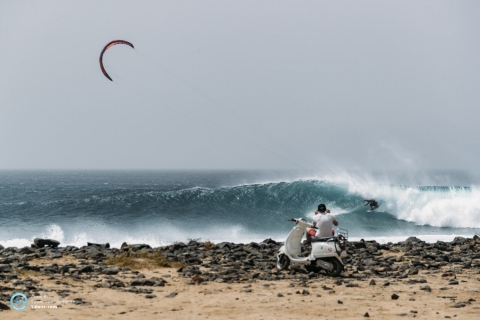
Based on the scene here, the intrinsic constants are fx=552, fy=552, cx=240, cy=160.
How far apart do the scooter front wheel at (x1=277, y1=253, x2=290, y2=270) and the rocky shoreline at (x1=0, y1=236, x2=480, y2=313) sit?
147 mm

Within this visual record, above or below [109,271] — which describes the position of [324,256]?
above

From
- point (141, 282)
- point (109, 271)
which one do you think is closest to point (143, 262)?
point (109, 271)

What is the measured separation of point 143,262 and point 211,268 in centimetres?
157

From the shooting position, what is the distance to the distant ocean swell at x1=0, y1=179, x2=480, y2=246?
27547 millimetres

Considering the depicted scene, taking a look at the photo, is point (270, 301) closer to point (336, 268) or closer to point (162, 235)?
point (336, 268)

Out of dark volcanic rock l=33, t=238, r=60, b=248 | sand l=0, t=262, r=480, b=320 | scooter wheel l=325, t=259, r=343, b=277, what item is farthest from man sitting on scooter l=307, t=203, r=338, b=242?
dark volcanic rock l=33, t=238, r=60, b=248

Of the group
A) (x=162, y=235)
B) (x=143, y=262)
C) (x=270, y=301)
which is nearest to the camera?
(x=270, y=301)

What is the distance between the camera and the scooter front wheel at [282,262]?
38.5 feet

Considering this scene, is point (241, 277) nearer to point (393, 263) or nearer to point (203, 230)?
point (393, 263)

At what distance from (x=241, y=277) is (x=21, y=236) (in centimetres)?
1988

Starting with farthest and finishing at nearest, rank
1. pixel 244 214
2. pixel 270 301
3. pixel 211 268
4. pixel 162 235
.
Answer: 1. pixel 244 214
2. pixel 162 235
3. pixel 211 268
4. pixel 270 301

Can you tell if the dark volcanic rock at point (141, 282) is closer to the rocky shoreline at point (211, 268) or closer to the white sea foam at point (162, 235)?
the rocky shoreline at point (211, 268)

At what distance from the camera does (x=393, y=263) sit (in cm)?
1290

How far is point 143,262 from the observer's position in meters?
12.4
